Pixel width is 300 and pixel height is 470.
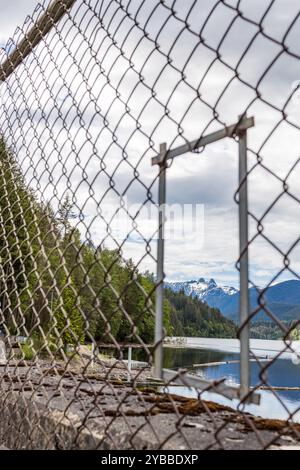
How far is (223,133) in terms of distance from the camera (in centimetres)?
82

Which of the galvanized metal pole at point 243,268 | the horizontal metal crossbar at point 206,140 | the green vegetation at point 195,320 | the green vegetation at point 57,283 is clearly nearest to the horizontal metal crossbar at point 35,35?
the green vegetation at point 57,283

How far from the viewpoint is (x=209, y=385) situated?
0.76 meters

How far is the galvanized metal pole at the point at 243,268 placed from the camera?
737 mm

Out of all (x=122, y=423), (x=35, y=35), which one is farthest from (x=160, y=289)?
(x=35, y=35)

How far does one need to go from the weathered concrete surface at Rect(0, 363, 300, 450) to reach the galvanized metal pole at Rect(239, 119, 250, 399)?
68mm

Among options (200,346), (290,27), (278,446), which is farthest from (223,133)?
(200,346)

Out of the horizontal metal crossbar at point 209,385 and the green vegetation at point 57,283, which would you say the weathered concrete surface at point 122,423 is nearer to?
the horizontal metal crossbar at point 209,385

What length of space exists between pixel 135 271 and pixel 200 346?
63.7m

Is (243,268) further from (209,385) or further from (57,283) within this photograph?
(57,283)

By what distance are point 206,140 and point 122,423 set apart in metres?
0.60

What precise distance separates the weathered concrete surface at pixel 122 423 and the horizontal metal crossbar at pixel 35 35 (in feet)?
4.17

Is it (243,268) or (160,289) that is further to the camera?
(160,289)
